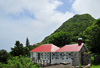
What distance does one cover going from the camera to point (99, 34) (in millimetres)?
22125

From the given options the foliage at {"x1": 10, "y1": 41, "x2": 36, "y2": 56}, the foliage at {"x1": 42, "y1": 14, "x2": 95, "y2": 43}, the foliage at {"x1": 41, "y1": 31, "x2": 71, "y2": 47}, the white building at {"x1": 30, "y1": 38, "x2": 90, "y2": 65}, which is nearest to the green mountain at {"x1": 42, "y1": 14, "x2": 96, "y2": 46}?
the foliage at {"x1": 42, "y1": 14, "x2": 95, "y2": 43}

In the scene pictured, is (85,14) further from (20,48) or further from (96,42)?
(20,48)

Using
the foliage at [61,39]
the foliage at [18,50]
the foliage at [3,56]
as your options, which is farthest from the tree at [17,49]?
the foliage at [61,39]

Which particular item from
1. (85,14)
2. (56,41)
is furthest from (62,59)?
(85,14)

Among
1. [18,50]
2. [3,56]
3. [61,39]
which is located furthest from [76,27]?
[3,56]

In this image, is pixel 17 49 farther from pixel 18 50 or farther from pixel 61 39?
pixel 61 39

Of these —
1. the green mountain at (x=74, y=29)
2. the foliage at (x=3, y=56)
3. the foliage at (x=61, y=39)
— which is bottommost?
the foliage at (x=3, y=56)

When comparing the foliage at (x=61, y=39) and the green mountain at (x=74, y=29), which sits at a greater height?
the green mountain at (x=74, y=29)

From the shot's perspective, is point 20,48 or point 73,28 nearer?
point 20,48

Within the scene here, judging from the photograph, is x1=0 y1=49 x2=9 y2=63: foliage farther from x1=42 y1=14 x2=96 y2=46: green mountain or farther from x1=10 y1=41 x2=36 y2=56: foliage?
x1=42 y1=14 x2=96 y2=46: green mountain

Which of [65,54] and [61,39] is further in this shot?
[61,39]

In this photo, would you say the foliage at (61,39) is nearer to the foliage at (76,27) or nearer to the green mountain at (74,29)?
the green mountain at (74,29)

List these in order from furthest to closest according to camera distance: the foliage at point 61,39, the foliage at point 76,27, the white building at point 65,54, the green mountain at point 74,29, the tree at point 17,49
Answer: the foliage at point 76,27 → the green mountain at point 74,29 → the foliage at point 61,39 → the tree at point 17,49 → the white building at point 65,54

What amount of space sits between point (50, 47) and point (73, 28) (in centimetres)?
3607
